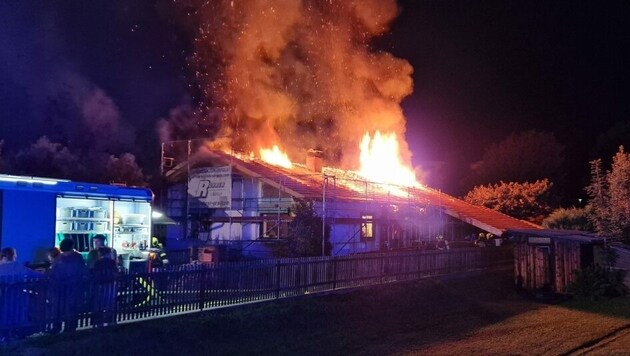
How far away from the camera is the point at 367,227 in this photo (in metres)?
27.7

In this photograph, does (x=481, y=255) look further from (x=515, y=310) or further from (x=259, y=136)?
(x=259, y=136)

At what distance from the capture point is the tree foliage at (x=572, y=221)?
2508 cm

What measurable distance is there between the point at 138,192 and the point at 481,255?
13033mm

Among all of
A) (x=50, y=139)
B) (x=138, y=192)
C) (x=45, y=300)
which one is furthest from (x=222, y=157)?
(x=45, y=300)

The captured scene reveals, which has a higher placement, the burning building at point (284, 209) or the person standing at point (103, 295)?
the burning building at point (284, 209)

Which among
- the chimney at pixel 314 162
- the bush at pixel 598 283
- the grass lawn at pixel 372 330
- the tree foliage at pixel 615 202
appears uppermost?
the chimney at pixel 314 162

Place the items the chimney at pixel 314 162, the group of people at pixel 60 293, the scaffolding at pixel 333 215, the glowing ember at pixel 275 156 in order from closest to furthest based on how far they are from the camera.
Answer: the group of people at pixel 60 293
the scaffolding at pixel 333 215
the chimney at pixel 314 162
the glowing ember at pixel 275 156

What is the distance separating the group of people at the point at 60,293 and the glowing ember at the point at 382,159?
2463 centimetres

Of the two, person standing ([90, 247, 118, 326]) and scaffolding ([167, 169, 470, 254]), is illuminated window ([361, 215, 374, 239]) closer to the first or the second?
scaffolding ([167, 169, 470, 254])

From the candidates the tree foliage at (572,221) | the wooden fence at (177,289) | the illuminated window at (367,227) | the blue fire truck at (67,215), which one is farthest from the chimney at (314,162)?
the blue fire truck at (67,215)

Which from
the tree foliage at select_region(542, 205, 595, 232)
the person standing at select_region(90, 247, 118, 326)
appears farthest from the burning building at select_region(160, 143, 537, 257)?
the person standing at select_region(90, 247, 118, 326)

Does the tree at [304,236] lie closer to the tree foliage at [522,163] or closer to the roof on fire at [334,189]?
the roof on fire at [334,189]

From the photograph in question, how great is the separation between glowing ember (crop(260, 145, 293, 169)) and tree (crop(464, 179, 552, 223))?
452 inches

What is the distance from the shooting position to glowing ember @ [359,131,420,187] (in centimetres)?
3475
